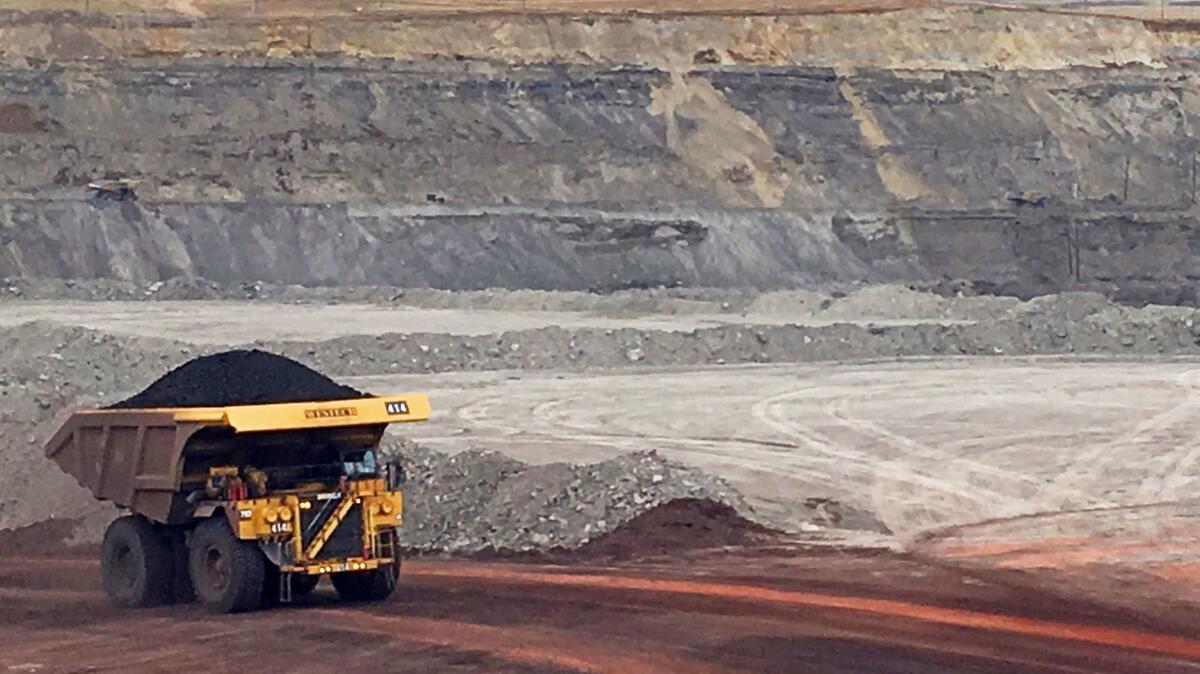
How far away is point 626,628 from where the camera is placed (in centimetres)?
1157

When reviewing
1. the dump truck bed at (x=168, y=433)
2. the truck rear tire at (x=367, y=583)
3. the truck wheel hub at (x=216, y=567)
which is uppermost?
the dump truck bed at (x=168, y=433)

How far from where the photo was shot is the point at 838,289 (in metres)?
40.7

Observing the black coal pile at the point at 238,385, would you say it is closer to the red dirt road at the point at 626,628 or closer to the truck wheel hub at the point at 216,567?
the truck wheel hub at the point at 216,567

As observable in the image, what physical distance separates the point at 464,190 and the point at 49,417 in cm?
2711

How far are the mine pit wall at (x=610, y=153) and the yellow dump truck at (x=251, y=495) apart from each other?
2846 cm

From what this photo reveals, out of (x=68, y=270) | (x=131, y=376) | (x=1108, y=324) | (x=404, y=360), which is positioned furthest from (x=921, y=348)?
(x=68, y=270)

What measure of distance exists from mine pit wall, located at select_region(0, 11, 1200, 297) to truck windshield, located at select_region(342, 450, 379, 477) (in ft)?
93.8

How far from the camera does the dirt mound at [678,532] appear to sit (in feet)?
50.2

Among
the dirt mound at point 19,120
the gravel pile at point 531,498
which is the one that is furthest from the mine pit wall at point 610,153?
the gravel pile at point 531,498

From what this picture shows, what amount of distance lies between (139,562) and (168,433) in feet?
4.02

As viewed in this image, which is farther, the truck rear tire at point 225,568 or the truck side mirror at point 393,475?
the truck side mirror at point 393,475

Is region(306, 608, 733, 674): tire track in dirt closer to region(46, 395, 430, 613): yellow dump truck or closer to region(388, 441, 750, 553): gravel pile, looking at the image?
region(46, 395, 430, 613): yellow dump truck

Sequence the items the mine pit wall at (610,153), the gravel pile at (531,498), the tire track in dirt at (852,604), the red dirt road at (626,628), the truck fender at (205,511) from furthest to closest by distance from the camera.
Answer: the mine pit wall at (610,153), the gravel pile at (531,498), the truck fender at (205,511), the tire track in dirt at (852,604), the red dirt road at (626,628)

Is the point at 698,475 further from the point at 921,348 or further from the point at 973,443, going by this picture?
the point at 921,348
